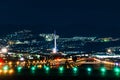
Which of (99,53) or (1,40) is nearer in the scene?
(99,53)

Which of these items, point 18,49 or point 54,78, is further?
point 18,49

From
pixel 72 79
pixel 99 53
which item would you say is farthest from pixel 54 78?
pixel 99 53

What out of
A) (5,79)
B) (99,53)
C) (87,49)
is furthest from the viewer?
(87,49)

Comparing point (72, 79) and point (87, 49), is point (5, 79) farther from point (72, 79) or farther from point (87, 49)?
point (87, 49)

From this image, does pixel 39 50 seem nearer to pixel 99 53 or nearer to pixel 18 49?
pixel 18 49

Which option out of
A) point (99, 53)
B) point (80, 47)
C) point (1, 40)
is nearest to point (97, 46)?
point (80, 47)

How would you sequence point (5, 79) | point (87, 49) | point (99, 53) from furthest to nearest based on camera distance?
point (87, 49)
point (99, 53)
point (5, 79)

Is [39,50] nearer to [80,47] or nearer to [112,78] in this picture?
[80,47]
